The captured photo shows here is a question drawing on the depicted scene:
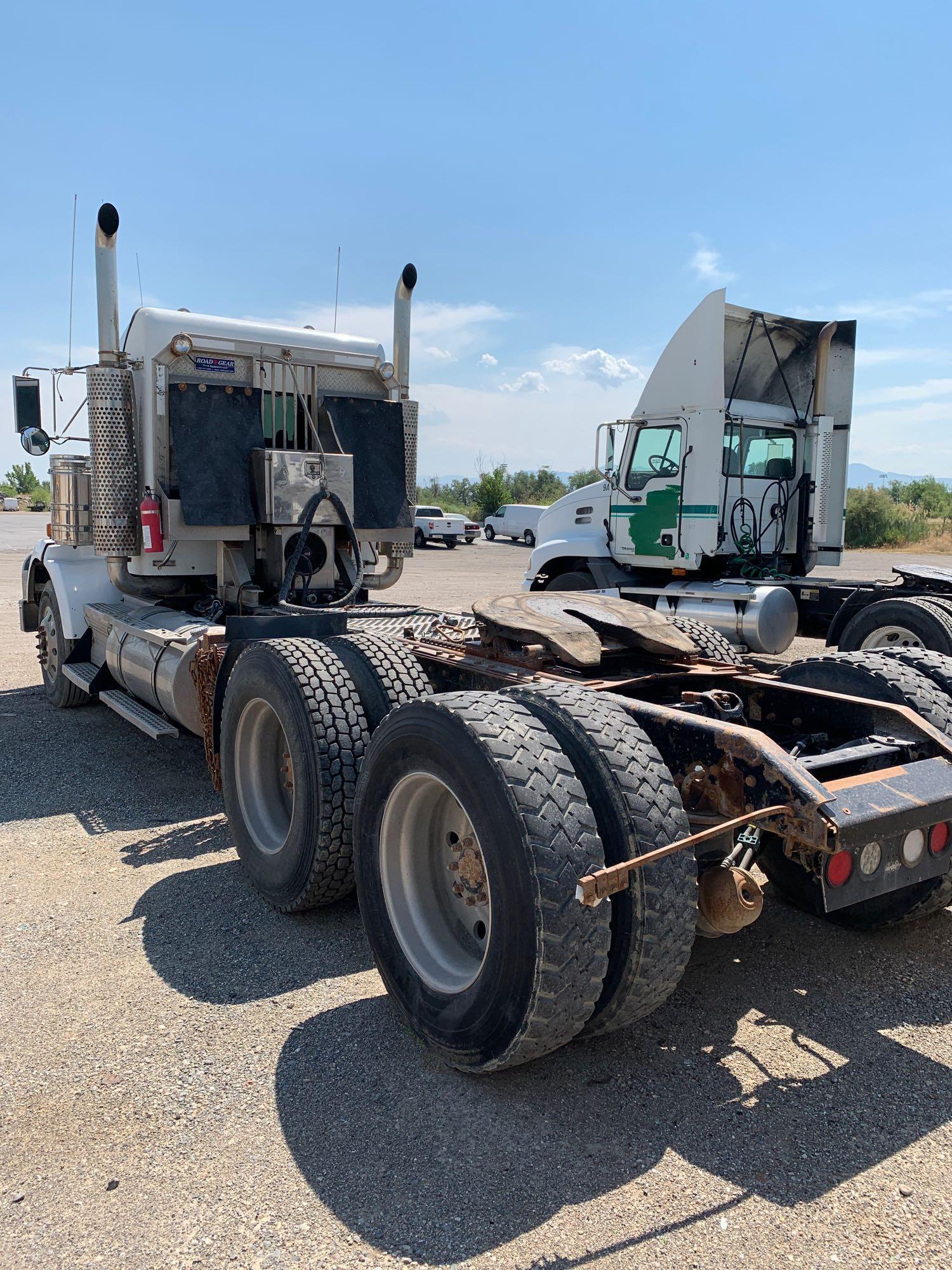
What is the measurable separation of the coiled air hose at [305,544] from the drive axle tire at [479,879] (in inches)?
128

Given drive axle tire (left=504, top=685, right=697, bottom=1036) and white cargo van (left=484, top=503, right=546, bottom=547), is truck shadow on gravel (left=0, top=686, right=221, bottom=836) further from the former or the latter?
white cargo van (left=484, top=503, right=546, bottom=547)

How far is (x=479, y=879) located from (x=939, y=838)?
4.97 feet

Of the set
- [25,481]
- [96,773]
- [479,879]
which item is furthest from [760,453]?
[25,481]

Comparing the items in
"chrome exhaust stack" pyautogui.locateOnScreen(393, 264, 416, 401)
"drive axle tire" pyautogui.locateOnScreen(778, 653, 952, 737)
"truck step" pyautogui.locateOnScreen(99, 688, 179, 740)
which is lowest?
"truck step" pyautogui.locateOnScreen(99, 688, 179, 740)

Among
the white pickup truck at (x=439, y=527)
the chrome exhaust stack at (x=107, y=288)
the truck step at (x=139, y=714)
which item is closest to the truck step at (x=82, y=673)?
the truck step at (x=139, y=714)

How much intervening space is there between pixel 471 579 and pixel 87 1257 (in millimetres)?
21416

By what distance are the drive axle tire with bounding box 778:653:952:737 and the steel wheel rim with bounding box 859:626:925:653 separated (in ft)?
15.0

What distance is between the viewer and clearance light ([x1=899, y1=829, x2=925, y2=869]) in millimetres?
3047

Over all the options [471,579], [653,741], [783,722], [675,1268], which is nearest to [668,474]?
[783,722]

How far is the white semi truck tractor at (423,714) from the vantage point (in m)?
2.83

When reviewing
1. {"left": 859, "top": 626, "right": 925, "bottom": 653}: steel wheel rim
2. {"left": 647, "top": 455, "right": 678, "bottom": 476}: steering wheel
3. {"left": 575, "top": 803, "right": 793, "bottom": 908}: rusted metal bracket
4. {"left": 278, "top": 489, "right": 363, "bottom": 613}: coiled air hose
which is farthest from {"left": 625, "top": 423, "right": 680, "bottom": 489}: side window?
{"left": 575, "top": 803, "right": 793, "bottom": 908}: rusted metal bracket

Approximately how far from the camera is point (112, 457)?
699 cm

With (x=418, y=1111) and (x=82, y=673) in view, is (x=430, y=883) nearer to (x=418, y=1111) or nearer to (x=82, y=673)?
(x=418, y=1111)

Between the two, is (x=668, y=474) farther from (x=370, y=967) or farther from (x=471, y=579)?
(x=471, y=579)
